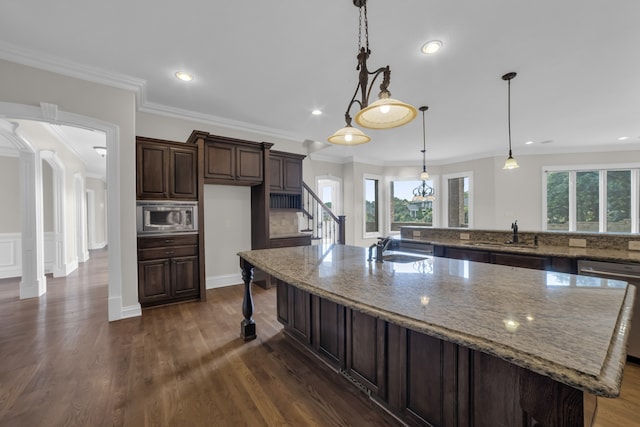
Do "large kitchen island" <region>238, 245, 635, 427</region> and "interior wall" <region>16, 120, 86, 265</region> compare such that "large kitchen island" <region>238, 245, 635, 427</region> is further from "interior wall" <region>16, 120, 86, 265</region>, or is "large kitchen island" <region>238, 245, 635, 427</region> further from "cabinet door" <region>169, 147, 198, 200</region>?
"interior wall" <region>16, 120, 86, 265</region>

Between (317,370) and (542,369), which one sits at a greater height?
(542,369)

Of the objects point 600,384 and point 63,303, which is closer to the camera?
point 600,384

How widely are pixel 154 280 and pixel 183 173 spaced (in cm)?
152

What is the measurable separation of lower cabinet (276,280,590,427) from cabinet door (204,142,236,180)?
113 inches

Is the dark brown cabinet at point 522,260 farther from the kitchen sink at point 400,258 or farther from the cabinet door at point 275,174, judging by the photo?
the cabinet door at point 275,174

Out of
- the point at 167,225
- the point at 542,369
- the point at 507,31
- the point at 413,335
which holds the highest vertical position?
the point at 507,31

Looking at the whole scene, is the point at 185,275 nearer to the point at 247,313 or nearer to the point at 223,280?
the point at 223,280

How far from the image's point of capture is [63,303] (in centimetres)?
383

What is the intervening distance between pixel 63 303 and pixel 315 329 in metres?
4.05

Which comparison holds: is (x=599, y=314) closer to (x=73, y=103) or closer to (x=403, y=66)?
(x=403, y=66)

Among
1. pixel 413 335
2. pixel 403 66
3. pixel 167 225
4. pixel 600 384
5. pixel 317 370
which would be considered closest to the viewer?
pixel 600 384

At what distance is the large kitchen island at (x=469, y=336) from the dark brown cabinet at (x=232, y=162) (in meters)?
2.46

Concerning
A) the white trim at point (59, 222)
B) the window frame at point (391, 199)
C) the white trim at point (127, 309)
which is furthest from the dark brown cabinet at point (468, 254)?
the white trim at point (59, 222)

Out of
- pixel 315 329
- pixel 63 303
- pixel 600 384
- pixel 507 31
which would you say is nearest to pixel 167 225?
pixel 63 303
